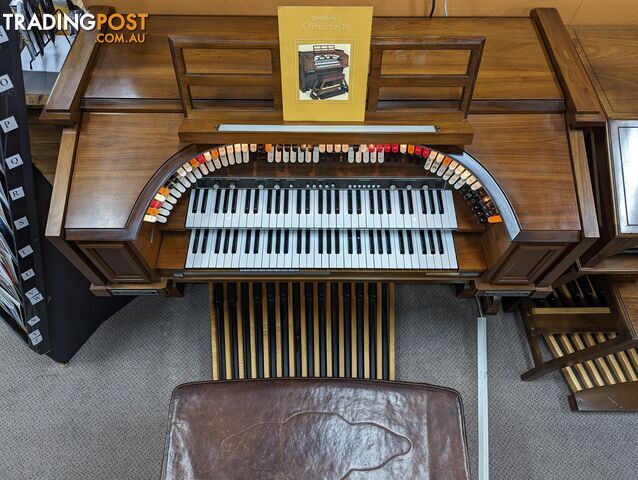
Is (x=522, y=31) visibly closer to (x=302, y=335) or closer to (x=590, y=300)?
(x=590, y=300)

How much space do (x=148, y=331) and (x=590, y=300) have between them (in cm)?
240

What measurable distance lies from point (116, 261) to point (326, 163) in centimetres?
88

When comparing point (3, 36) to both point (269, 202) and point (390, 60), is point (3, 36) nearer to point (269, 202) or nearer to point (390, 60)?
point (269, 202)

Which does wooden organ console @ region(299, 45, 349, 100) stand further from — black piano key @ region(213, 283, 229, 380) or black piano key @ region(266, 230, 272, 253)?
black piano key @ region(213, 283, 229, 380)

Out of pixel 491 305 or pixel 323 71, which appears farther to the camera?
pixel 491 305

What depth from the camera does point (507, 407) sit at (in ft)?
7.93

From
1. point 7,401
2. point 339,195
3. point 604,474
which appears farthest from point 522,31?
point 7,401

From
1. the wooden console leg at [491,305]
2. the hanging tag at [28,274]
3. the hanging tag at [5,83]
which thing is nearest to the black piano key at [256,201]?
the hanging tag at [5,83]

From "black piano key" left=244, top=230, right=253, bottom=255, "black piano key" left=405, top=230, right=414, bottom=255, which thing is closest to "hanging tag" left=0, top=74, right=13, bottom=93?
"black piano key" left=244, top=230, right=253, bottom=255

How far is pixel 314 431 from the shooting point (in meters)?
1.62

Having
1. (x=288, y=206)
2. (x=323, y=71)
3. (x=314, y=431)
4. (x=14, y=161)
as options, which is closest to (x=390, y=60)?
(x=323, y=71)

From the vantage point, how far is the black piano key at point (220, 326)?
8.00 feet

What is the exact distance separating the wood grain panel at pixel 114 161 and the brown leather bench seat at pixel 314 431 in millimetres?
677

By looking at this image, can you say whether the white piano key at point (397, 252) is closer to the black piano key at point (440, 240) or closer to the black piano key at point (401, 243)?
the black piano key at point (401, 243)
